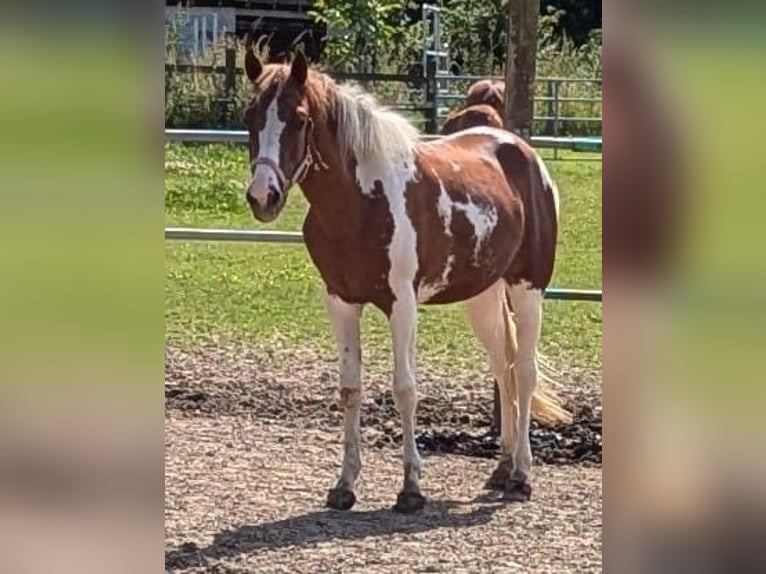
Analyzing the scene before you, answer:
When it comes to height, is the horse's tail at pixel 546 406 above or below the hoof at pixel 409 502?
above

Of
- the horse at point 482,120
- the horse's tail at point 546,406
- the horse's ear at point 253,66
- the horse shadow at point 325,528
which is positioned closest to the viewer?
the horse shadow at point 325,528

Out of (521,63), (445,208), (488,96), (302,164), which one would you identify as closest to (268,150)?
(302,164)

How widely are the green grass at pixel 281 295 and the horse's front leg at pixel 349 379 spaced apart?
0.87 metres

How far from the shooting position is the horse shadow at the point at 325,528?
13.9 feet

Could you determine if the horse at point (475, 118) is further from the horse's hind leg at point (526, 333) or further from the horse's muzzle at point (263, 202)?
the horse's muzzle at point (263, 202)

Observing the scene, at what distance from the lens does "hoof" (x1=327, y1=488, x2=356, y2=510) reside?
4.87 metres

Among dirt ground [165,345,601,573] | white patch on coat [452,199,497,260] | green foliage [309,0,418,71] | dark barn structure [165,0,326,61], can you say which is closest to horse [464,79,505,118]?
→ white patch on coat [452,199,497,260]

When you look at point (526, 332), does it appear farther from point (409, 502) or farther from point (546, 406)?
point (409, 502)

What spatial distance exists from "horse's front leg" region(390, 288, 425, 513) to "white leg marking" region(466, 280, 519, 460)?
64 centimetres

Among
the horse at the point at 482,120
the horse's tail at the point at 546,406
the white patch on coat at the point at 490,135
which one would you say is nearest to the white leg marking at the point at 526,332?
the horse's tail at the point at 546,406

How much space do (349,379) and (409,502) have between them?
508 mm

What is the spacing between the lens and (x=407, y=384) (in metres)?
4.91

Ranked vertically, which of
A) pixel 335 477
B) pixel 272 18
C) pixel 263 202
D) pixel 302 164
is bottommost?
pixel 335 477
